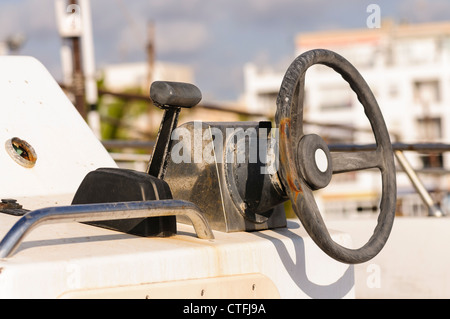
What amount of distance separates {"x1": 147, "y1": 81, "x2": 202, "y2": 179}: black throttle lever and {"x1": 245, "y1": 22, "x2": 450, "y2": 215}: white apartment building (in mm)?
41073

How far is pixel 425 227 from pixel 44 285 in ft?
9.16

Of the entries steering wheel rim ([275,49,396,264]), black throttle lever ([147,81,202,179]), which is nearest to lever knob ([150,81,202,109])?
black throttle lever ([147,81,202,179])

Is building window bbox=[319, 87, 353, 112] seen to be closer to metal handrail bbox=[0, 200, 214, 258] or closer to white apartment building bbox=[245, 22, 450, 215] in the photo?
white apartment building bbox=[245, 22, 450, 215]

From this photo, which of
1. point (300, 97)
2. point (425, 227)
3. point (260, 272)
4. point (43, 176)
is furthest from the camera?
point (425, 227)

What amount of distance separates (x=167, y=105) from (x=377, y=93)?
149ft

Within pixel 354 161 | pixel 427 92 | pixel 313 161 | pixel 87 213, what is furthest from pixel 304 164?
pixel 427 92

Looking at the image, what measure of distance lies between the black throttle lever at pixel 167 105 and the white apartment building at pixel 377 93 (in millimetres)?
41073

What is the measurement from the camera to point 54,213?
162 cm

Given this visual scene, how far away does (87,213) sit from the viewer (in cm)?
166

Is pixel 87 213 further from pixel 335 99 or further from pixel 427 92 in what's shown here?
pixel 335 99

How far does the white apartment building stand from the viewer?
46.2 meters
